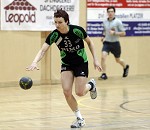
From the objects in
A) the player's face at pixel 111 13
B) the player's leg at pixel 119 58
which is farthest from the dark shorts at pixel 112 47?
the player's face at pixel 111 13

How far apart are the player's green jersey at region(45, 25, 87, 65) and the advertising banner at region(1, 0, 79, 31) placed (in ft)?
22.3

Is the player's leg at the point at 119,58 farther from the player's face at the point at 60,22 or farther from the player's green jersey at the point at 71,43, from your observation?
the player's face at the point at 60,22

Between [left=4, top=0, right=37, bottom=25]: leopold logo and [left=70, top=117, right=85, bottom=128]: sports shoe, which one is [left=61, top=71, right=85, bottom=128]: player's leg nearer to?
[left=70, top=117, right=85, bottom=128]: sports shoe

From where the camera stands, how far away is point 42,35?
55.0 feet

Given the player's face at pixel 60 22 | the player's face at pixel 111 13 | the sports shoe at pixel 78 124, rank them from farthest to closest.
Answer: the player's face at pixel 111 13
the sports shoe at pixel 78 124
the player's face at pixel 60 22

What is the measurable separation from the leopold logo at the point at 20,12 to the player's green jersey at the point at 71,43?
272 inches

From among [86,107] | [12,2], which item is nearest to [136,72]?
[12,2]

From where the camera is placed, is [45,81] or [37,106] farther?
[45,81]

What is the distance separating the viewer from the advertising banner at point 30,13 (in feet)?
52.6

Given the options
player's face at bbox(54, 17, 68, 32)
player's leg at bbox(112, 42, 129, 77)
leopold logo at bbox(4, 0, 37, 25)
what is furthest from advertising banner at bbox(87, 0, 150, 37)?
player's face at bbox(54, 17, 68, 32)

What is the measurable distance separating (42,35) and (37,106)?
486cm

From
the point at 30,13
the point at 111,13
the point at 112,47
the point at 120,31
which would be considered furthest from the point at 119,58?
the point at 30,13

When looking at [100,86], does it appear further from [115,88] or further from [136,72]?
[136,72]

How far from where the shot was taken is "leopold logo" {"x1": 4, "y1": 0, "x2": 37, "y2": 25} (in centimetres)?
1611
